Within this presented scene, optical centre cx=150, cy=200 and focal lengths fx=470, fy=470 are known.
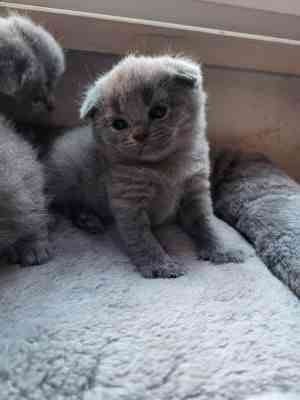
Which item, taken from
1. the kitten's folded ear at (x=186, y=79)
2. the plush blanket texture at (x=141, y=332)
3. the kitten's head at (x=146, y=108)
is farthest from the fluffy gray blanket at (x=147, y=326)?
the kitten's folded ear at (x=186, y=79)

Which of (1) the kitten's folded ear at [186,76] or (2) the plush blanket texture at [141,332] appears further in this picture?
(1) the kitten's folded ear at [186,76]

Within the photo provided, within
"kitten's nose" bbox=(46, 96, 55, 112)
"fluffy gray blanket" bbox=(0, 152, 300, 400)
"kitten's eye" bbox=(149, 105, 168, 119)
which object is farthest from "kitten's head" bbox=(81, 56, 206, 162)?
"fluffy gray blanket" bbox=(0, 152, 300, 400)

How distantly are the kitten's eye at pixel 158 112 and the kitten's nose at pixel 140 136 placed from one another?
4 centimetres

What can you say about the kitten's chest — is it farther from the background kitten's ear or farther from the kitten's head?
the background kitten's ear

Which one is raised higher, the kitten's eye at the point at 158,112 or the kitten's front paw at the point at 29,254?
the kitten's eye at the point at 158,112

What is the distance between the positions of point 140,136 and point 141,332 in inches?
14.8

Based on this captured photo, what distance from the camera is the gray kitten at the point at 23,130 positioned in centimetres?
89

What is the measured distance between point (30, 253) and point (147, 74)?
16.6 inches

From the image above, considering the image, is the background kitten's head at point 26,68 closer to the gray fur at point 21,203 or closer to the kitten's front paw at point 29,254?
the gray fur at point 21,203

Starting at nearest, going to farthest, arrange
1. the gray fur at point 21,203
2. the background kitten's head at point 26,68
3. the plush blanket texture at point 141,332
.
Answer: the plush blanket texture at point 141,332, the gray fur at point 21,203, the background kitten's head at point 26,68

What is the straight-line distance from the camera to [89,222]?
42.1 inches

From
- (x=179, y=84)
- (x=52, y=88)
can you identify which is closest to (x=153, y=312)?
(x=179, y=84)

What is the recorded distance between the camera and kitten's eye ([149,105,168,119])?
0.92 metres

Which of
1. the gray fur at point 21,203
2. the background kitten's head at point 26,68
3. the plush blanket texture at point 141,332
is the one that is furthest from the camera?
the background kitten's head at point 26,68
